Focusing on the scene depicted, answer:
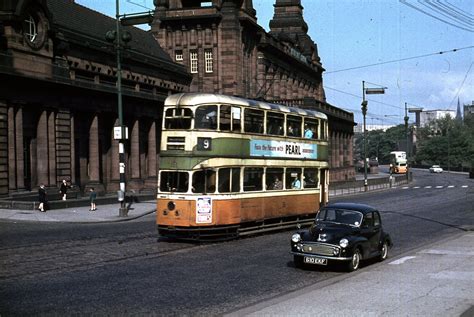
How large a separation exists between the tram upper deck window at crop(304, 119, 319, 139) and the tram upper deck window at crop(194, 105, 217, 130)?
21.0 ft

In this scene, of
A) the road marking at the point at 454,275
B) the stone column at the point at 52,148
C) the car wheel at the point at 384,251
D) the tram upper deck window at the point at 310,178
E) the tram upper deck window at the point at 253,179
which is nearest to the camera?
the road marking at the point at 454,275

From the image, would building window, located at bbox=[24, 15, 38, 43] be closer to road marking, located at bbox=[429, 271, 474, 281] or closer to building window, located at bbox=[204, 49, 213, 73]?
building window, located at bbox=[204, 49, 213, 73]

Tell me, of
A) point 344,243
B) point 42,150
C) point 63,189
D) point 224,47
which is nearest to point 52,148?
point 42,150

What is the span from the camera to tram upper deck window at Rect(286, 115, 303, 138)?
2475 cm

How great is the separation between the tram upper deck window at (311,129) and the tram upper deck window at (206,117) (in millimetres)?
6396

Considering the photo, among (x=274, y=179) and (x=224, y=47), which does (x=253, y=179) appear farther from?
(x=224, y=47)

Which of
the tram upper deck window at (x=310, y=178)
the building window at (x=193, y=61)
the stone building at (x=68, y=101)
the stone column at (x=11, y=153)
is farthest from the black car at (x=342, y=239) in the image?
the building window at (x=193, y=61)

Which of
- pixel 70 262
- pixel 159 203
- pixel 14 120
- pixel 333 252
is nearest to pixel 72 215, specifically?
pixel 14 120

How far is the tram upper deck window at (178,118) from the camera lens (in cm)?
2066

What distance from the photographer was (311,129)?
1048 inches

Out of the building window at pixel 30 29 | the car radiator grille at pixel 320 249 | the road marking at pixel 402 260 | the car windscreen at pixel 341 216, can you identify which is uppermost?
the building window at pixel 30 29

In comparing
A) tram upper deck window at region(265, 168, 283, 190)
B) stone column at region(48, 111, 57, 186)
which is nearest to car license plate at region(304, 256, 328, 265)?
tram upper deck window at region(265, 168, 283, 190)

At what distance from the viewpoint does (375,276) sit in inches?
567

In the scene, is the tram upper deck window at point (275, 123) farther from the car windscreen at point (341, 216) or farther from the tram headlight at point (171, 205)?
the car windscreen at point (341, 216)
